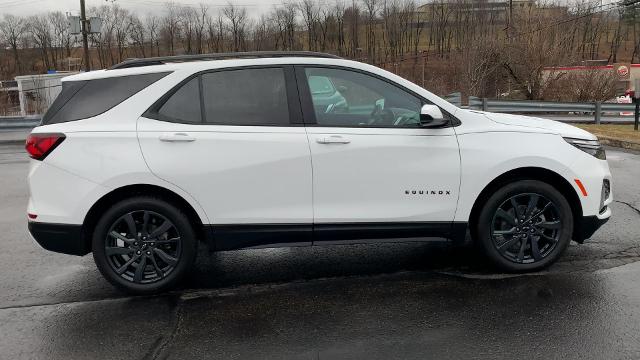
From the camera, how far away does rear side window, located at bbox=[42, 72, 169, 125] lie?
407 centimetres

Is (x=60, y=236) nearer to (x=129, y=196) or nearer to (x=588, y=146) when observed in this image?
(x=129, y=196)

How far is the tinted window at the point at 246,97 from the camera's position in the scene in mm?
4086

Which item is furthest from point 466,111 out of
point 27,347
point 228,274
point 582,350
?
point 27,347

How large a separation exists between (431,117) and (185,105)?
187 centimetres

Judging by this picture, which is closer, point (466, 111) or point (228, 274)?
point (466, 111)

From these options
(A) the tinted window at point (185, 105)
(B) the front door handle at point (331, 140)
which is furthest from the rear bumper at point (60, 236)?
(B) the front door handle at point (331, 140)

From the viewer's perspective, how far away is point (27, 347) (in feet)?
11.3

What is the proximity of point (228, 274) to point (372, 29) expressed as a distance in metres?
96.4

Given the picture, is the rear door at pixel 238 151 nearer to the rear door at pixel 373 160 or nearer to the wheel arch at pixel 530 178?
the rear door at pixel 373 160

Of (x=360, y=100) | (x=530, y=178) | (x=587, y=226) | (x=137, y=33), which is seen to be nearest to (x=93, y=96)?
(x=360, y=100)

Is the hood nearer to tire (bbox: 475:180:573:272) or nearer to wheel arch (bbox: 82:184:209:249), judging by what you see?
tire (bbox: 475:180:573:272)

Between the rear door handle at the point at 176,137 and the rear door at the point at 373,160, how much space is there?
0.89 metres

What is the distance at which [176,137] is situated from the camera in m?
3.95

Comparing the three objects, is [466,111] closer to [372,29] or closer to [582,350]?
[582,350]
